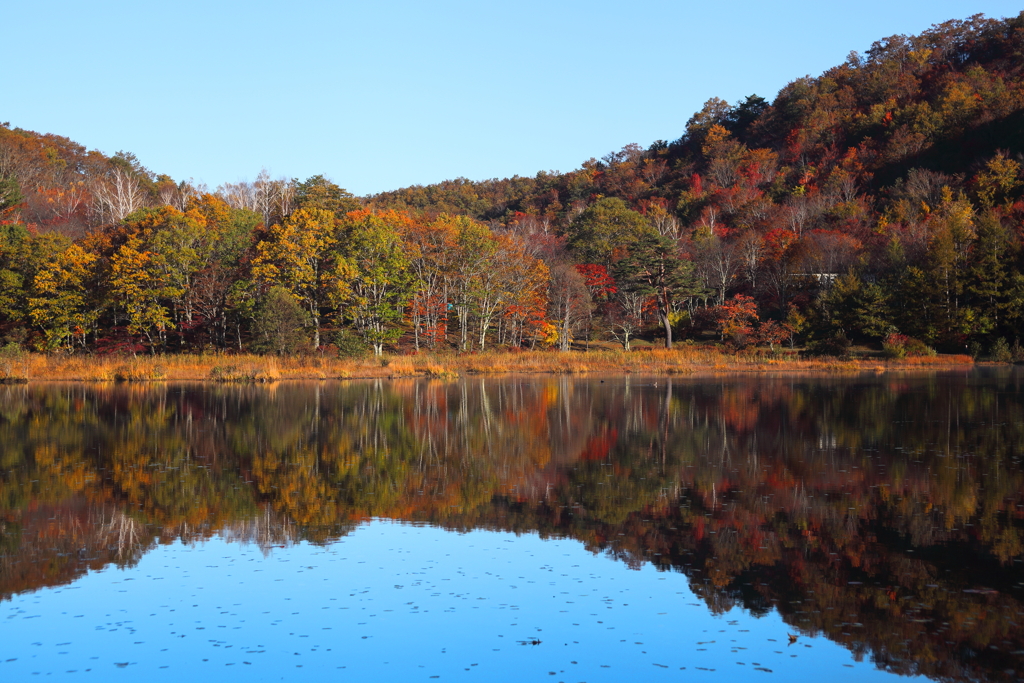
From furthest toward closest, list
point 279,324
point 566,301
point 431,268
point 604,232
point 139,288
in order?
point 604,232, point 566,301, point 431,268, point 139,288, point 279,324

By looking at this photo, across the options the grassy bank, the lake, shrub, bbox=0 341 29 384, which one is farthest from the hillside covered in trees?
the lake

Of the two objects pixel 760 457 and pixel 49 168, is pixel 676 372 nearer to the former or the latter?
pixel 760 457

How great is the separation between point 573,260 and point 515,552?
6311 cm

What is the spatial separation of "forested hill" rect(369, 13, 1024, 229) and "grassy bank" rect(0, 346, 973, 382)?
84.8ft

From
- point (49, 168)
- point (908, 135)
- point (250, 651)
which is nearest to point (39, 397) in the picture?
point (250, 651)

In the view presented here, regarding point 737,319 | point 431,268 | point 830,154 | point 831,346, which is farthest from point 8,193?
point 830,154

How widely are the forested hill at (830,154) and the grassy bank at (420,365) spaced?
2585 cm

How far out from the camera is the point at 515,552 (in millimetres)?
11125

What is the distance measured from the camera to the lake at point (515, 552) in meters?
7.68

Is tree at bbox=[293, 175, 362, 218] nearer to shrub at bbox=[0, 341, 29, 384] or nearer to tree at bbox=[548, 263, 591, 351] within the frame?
tree at bbox=[548, 263, 591, 351]

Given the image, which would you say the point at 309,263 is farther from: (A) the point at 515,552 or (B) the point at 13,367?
(A) the point at 515,552

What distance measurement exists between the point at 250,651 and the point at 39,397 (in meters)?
29.4

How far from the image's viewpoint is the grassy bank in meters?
41.4

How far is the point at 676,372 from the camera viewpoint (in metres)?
47.6
